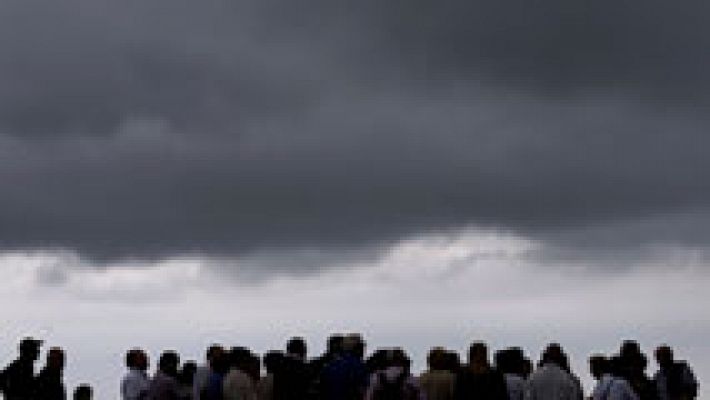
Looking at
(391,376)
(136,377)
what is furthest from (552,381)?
(136,377)

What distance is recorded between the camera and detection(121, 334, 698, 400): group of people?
22.1 metres

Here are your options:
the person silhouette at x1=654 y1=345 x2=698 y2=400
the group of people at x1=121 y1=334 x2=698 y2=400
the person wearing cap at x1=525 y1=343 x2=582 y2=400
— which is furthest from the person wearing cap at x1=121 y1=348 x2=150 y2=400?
the person silhouette at x1=654 y1=345 x2=698 y2=400

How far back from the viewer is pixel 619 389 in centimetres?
2169

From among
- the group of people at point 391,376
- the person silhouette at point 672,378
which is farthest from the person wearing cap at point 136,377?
the person silhouette at point 672,378

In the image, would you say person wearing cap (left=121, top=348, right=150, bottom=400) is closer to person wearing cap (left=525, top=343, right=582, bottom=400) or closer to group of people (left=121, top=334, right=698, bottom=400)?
group of people (left=121, top=334, right=698, bottom=400)

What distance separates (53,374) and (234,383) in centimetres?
289

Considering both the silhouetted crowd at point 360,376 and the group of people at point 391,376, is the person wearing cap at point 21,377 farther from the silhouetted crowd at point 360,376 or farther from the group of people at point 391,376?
the group of people at point 391,376

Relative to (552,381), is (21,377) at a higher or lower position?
higher

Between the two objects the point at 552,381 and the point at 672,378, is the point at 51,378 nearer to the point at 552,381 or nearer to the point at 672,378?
the point at 552,381

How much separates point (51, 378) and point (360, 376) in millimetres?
4938

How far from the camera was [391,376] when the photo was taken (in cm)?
2180

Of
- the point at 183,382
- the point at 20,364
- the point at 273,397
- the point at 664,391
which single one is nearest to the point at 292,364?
the point at 273,397

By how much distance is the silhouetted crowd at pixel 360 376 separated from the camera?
2216 centimetres

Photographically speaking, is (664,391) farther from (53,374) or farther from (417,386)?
(53,374)
